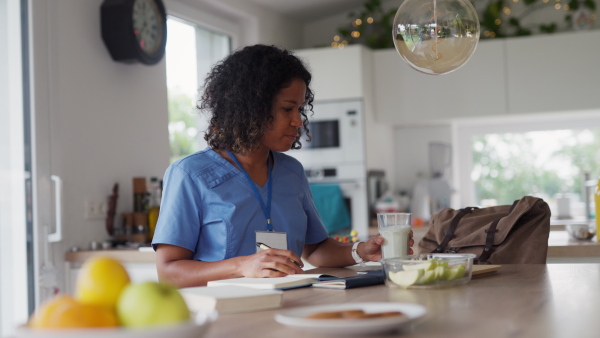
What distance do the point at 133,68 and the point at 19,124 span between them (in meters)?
0.80

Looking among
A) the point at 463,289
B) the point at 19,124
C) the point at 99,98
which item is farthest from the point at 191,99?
the point at 463,289

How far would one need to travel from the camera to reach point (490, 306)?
1211 mm

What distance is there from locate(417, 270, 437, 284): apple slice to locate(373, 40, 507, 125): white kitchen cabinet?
3.63 m

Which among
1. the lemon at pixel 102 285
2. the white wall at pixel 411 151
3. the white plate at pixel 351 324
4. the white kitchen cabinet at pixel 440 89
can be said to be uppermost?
the white kitchen cabinet at pixel 440 89

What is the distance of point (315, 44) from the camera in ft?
18.6

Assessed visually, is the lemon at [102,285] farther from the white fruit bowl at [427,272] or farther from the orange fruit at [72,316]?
the white fruit bowl at [427,272]

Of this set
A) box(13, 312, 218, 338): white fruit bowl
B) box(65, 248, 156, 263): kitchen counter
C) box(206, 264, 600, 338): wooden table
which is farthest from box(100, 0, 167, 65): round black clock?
box(13, 312, 218, 338): white fruit bowl

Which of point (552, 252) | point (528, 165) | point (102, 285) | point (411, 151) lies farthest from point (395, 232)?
point (528, 165)

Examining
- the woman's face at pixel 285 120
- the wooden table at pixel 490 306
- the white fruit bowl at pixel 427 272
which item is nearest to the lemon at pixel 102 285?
the wooden table at pixel 490 306

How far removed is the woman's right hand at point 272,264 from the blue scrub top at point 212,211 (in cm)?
27

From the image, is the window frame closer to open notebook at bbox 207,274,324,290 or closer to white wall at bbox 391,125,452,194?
white wall at bbox 391,125,452,194

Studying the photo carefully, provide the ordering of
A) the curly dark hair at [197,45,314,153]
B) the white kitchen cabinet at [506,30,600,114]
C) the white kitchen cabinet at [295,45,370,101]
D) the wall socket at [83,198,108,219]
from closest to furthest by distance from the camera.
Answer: the curly dark hair at [197,45,314,153] → the wall socket at [83,198,108,219] → the white kitchen cabinet at [506,30,600,114] → the white kitchen cabinet at [295,45,370,101]

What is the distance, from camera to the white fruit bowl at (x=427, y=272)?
4.71ft

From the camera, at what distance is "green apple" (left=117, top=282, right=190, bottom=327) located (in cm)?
79
